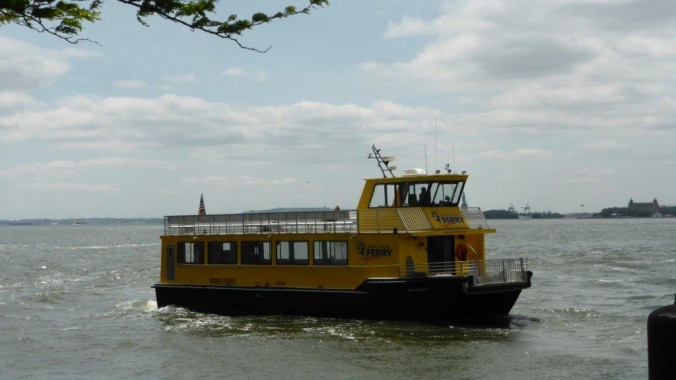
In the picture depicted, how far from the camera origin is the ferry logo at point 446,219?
25.7 m

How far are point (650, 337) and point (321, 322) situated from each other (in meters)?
15.6

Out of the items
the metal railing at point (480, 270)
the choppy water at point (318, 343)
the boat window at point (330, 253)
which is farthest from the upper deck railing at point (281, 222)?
the choppy water at point (318, 343)

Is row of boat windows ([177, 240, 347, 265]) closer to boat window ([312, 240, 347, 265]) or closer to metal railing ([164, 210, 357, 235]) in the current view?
boat window ([312, 240, 347, 265])

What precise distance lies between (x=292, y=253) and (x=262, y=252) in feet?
4.24

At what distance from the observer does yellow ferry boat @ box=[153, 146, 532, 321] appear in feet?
81.3

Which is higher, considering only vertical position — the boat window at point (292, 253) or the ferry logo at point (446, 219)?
the ferry logo at point (446, 219)

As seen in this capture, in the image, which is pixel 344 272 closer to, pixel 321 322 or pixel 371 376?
pixel 321 322

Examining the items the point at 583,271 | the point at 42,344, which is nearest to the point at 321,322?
the point at 42,344

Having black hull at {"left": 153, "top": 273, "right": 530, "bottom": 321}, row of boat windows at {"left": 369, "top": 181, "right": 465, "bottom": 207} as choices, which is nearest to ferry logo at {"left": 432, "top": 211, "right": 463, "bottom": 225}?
row of boat windows at {"left": 369, "top": 181, "right": 465, "bottom": 207}

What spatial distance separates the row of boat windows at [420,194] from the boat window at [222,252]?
513 cm

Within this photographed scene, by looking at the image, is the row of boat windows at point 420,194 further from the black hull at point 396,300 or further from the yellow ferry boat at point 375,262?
the black hull at point 396,300

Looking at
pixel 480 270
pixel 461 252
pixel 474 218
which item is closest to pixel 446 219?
pixel 461 252

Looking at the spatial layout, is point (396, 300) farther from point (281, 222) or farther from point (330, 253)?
point (281, 222)

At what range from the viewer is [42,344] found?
81.4ft
